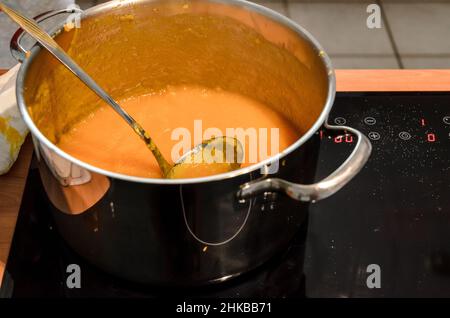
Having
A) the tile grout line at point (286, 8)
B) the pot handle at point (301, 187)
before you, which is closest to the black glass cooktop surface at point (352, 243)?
the pot handle at point (301, 187)

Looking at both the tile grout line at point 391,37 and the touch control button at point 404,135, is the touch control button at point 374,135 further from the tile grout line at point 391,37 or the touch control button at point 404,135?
the tile grout line at point 391,37

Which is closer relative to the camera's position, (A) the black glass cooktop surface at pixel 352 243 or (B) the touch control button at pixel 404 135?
(A) the black glass cooktop surface at pixel 352 243

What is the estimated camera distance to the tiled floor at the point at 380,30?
1579 millimetres

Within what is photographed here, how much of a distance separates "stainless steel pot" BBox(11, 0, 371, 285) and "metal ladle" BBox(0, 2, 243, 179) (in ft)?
0.07

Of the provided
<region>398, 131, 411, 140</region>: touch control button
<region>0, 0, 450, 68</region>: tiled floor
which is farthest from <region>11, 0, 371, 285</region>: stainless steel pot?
<region>0, 0, 450, 68</region>: tiled floor

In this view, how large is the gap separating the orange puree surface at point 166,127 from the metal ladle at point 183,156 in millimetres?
29

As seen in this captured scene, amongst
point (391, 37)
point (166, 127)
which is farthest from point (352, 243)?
point (391, 37)

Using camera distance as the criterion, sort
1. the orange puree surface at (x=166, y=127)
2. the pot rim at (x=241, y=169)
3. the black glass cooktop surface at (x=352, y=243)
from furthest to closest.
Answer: the orange puree surface at (x=166, y=127), the black glass cooktop surface at (x=352, y=243), the pot rim at (x=241, y=169)

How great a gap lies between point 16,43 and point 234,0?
0.27m

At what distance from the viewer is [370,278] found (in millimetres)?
669

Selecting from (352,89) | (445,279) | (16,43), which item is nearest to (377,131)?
(352,89)

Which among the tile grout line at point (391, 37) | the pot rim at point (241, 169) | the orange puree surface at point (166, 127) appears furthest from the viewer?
the tile grout line at point (391, 37)

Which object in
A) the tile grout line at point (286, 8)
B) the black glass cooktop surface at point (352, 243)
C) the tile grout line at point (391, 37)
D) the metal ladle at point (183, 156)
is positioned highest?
the tile grout line at point (286, 8)
